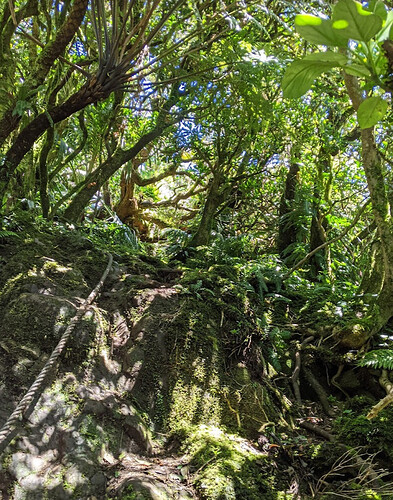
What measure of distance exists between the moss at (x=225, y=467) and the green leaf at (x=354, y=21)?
218 centimetres

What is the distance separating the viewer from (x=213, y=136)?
6039 millimetres

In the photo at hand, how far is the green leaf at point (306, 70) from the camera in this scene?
1.70 feet

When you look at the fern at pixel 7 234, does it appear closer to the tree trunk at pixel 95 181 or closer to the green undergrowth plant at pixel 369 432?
the tree trunk at pixel 95 181

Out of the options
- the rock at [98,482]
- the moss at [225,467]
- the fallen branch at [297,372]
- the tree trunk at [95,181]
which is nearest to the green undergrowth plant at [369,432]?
the fallen branch at [297,372]

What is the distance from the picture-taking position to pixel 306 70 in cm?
57

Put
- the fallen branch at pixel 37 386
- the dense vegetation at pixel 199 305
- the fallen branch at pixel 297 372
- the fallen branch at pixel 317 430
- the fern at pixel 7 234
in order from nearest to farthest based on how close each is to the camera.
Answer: the fallen branch at pixel 37 386 < the dense vegetation at pixel 199 305 < the fallen branch at pixel 317 430 < the fern at pixel 7 234 < the fallen branch at pixel 297 372

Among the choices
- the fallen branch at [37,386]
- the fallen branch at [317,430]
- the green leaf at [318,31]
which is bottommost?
the fallen branch at [37,386]

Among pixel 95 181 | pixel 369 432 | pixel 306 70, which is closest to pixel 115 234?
pixel 95 181

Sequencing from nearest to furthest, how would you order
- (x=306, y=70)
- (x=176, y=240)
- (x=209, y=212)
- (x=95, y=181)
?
1. (x=306, y=70)
2. (x=95, y=181)
3. (x=209, y=212)
4. (x=176, y=240)

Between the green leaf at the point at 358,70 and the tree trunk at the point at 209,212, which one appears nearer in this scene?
the green leaf at the point at 358,70

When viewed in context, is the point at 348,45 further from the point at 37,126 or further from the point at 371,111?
the point at 37,126

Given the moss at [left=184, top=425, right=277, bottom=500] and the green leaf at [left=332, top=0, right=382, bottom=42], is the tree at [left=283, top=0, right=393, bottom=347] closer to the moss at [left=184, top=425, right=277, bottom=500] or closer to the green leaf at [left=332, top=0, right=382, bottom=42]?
the green leaf at [left=332, top=0, right=382, bottom=42]

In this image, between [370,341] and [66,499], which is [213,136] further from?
[66,499]

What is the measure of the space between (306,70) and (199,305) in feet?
9.59
